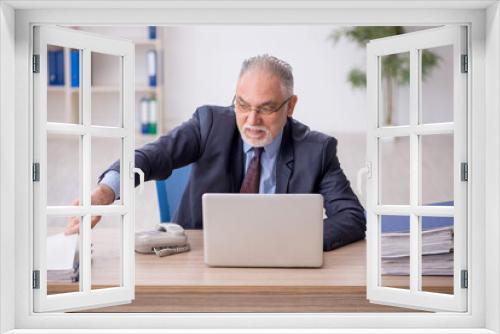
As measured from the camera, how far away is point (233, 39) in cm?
891

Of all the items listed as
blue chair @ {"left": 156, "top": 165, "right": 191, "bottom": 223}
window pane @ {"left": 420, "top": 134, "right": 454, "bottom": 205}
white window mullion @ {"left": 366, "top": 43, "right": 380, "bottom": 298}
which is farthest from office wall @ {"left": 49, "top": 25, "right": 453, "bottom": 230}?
white window mullion @ {"left": 366, "top": 43, "right": 380, "bottom": 298}

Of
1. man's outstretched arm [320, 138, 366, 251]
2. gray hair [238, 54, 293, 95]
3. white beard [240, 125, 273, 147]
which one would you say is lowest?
man's outstretched arm [320, 138, 366, 251]

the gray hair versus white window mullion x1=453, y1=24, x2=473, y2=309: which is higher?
the gray hair

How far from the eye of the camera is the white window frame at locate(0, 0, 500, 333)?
220 centimetres

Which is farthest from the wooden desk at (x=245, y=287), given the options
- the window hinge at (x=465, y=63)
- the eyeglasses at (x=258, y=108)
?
the eyeglasses at (x=258, y=108)

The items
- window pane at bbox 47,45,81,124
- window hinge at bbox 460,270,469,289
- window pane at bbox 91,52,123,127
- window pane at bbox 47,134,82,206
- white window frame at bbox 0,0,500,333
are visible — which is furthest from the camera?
window pane at bbox 91,52,123,127

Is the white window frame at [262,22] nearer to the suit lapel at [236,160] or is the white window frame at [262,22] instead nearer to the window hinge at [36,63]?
the window hinge at [36,63]

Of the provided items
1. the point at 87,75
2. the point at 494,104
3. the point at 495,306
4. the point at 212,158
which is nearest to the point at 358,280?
the point at 495,306

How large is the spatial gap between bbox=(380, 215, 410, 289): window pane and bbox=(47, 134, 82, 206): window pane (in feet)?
14.5

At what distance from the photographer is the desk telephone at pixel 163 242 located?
2934 millimetres

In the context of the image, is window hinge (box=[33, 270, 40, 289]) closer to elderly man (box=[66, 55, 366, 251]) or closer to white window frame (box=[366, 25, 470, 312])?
white window frame (box=[366, 25, 470, 312])

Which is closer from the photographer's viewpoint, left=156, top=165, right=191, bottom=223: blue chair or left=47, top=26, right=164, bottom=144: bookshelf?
left=156, top=165, right=191, bottom=223: blue chair

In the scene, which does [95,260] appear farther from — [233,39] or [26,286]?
[233,39]

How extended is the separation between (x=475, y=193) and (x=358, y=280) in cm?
54
